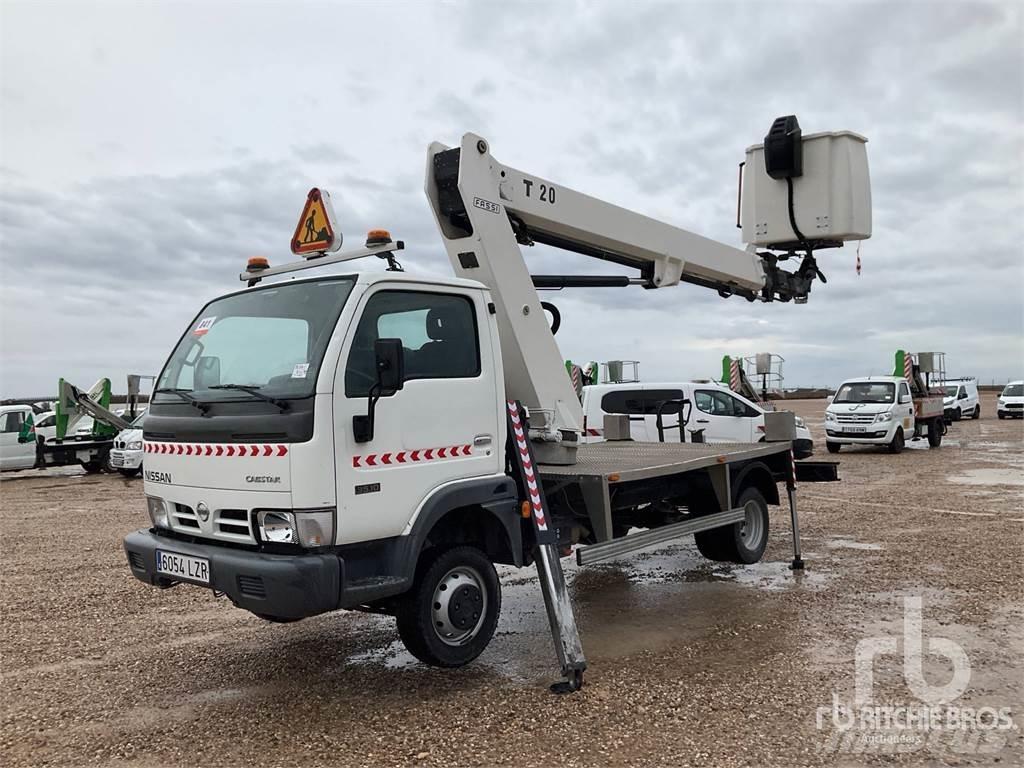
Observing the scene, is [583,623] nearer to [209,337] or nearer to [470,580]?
[470,580]

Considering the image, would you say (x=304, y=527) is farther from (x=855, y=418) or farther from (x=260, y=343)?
(x=855, y=418)

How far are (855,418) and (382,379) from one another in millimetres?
18013

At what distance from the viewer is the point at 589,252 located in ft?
23.7

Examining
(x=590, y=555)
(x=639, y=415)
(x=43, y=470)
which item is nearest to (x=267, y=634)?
(x=590, y=555)

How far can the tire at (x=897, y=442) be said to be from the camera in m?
19.9

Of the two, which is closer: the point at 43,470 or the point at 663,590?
the point at 663,590

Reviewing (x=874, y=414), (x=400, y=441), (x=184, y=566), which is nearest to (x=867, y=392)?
(x=874, y=414)

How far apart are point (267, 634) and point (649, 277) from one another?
4.44 m

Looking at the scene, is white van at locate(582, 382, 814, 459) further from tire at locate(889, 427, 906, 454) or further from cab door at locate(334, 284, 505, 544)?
cab door at locate(334, 284, 505, 544)

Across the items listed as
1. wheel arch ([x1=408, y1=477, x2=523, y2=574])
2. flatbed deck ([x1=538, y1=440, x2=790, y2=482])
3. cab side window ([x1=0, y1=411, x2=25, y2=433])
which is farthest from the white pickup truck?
cab side window ([x1=0, y1=411, x2=25, y2=433])

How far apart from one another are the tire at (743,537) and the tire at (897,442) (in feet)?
43.3

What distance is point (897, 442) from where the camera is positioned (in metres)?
20.1

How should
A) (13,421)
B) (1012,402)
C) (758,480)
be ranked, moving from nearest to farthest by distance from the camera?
(758,480) < (13,421) < (1012,402)

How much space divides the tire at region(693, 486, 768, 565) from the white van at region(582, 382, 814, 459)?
19.5ft
